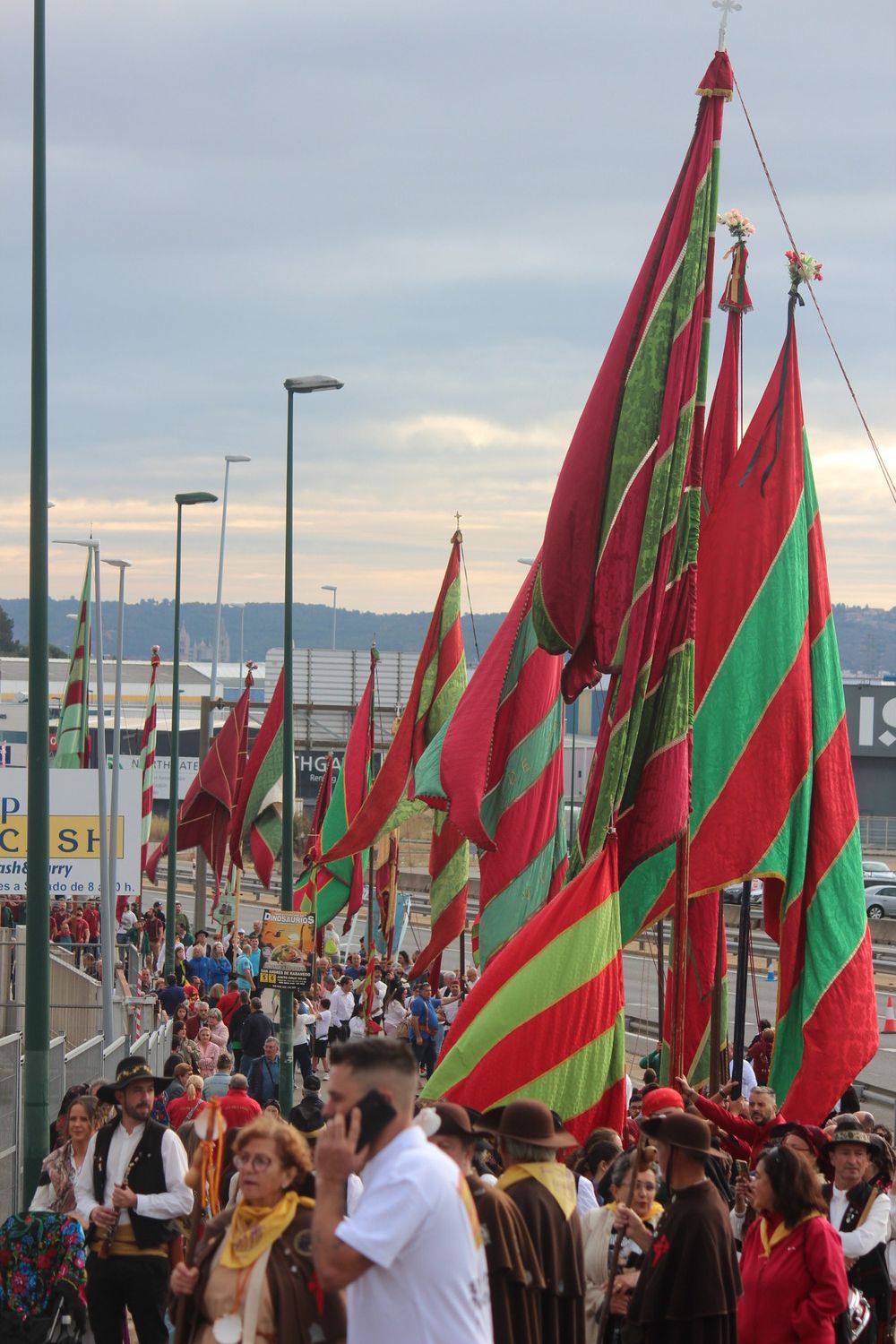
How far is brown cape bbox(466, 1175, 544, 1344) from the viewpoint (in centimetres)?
552

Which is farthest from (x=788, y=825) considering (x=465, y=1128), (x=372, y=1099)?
(x=372, y=1099)

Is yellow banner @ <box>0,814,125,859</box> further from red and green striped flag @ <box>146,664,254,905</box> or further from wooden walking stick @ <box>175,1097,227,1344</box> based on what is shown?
wooden walking stick @ <box>175,1097,227,1344</box>

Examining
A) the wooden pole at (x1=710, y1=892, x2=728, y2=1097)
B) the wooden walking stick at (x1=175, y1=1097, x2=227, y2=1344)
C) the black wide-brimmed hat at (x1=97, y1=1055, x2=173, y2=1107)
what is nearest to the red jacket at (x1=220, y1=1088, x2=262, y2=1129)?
the black wide-brimmed hat at (x1=97, y1=1055, x2=173, y2=1107)

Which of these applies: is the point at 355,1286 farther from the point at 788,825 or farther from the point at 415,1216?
the point at 788,825

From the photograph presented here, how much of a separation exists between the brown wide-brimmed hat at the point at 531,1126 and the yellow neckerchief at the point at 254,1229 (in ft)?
2.89

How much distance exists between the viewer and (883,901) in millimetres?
53250

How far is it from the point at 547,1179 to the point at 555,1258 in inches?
9.4

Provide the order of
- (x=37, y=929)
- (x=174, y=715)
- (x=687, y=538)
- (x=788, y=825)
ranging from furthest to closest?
(x=174, y=715) → (x=37, y=929) → (x=788, y=825) → (x=687, y=538)

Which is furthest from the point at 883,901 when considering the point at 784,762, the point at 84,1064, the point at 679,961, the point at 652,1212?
the point at 652,1212

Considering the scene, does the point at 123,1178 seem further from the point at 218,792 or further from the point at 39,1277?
the point at 218,792

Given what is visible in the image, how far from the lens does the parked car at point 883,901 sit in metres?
52.1

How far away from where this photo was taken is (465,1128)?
5652 millimetres

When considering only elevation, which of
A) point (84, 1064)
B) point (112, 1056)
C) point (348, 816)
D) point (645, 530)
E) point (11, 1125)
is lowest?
point (112, 1056)

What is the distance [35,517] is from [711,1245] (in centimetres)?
791
